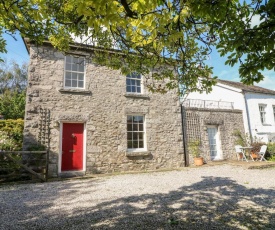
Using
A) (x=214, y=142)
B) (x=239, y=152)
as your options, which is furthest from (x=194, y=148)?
(x=239, y=152)

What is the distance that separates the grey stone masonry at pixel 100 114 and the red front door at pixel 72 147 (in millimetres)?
240

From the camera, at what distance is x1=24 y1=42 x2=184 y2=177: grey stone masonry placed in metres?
8.27

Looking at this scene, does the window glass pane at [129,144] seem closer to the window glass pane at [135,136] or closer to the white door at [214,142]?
the window glass pane at [135,136]

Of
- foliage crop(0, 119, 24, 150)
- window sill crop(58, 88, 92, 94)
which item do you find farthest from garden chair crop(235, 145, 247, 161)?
foliage crop(0, 119, 24, 150)

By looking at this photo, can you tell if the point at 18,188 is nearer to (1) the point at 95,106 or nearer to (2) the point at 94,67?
(1) the point at 95,106

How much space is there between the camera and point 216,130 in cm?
1237

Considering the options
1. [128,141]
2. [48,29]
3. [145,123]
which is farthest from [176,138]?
[48,29]

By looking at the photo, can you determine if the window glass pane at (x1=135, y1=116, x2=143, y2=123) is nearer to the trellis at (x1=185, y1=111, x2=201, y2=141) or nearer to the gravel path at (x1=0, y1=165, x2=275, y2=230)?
the trellis at (x1=185, y1=111, x2=201, y2=141)

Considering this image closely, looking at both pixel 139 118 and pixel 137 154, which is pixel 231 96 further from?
pixel 137 154

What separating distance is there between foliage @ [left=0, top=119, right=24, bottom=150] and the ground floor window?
543cm

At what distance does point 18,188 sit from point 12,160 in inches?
50.3

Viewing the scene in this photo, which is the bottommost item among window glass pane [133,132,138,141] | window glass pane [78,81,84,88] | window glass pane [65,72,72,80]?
window glass pane [133,132,138,141]

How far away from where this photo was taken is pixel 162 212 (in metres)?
3.62

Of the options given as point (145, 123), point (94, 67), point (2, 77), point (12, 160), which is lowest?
point (12, 160)
